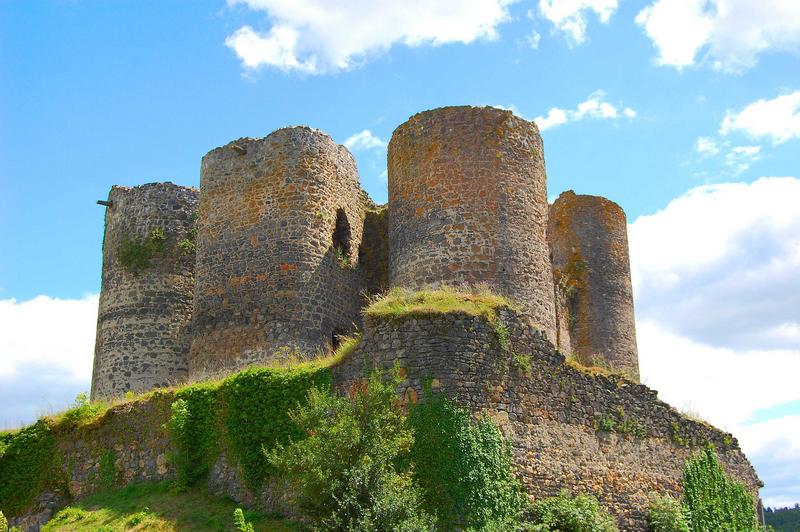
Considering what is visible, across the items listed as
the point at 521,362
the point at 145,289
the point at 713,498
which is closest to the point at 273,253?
the point at 145,289

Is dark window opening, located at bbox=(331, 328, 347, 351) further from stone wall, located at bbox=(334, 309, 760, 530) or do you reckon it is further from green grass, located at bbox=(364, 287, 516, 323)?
stone wall, located at bbox=(334, 309, 760, 530)

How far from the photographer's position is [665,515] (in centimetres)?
1817

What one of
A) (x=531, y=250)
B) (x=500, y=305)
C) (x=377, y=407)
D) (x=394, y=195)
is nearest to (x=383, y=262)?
(x=394, y=195)

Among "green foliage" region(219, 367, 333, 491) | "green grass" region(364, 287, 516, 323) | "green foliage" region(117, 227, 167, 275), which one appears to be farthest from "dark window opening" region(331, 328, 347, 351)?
"green foliage" region(117, 227, 167, 275)

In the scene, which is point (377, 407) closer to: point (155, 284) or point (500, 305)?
point (500, 305)

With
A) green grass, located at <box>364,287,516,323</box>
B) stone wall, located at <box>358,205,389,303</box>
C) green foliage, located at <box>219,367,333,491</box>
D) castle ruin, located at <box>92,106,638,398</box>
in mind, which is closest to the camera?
green grass, located at <box>364,287,516,323</box>

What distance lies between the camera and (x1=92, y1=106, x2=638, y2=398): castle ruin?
21281 mm

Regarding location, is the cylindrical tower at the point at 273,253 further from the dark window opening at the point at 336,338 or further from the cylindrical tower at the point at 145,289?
the cylindrical tower at the point at 145,289

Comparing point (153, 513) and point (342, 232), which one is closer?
point (153, 513)

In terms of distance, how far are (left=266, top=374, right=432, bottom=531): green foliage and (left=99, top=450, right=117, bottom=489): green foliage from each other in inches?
204

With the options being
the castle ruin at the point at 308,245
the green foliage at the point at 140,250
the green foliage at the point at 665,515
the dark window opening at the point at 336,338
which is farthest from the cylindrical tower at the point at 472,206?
the green foliage at the point at 140,250

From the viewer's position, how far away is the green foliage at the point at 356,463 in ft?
44.7

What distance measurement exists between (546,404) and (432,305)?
2931 mm

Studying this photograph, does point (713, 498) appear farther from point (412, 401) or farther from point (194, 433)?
point (194, 433)
